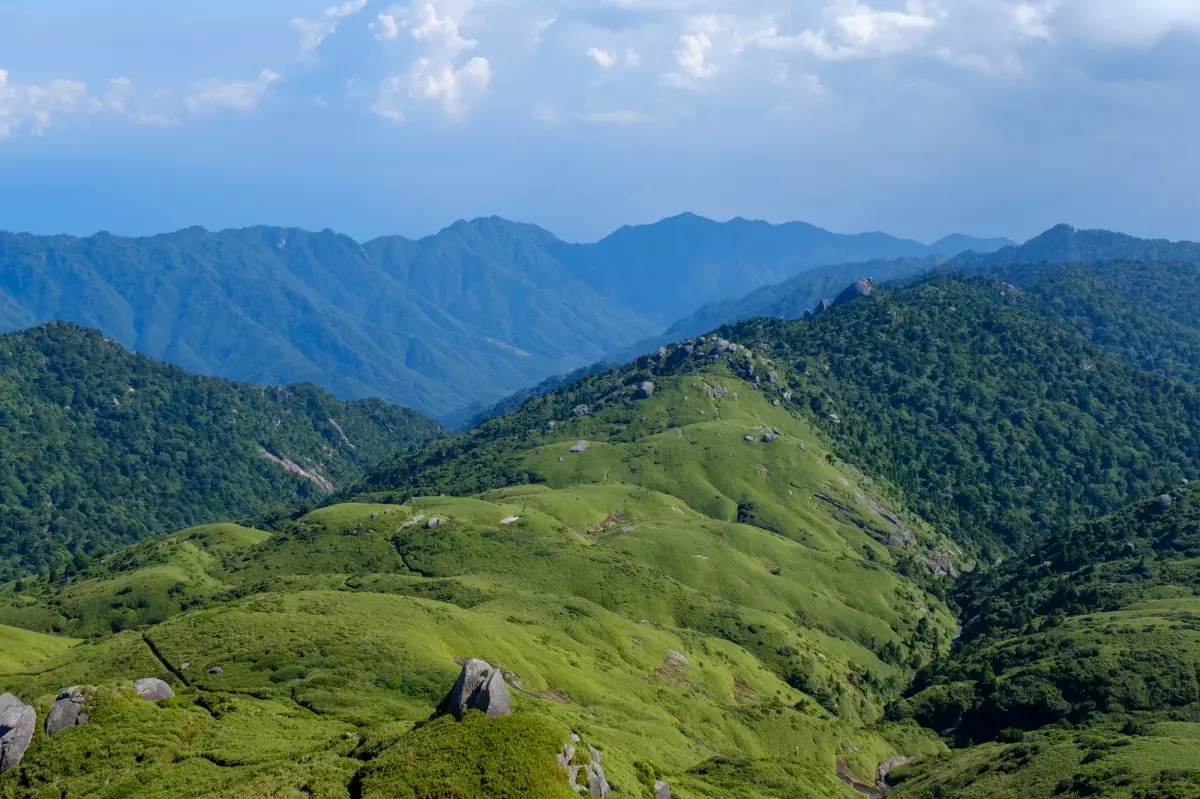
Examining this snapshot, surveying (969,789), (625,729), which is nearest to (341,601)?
(625,729)

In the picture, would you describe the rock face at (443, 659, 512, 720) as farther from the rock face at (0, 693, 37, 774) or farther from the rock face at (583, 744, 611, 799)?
the rock face at (0, 693, 37, 774)

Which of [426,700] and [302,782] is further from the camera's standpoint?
[426,700]

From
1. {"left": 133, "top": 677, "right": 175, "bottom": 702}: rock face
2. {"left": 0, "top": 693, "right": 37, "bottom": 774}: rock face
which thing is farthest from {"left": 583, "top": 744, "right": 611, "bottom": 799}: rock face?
{"left": 0, "top": 693, "right": 37, "bottom": 774}: rock face

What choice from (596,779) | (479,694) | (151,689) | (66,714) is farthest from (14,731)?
(596,779)

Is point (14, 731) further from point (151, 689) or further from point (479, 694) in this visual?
point (479, 694)

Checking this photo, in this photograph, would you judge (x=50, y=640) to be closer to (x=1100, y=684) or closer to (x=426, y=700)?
(x=426, y=700)

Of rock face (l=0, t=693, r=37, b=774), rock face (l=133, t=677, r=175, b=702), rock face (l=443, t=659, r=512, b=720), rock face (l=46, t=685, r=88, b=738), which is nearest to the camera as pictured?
rock face (l=443, t=659, r=512, b=720)
